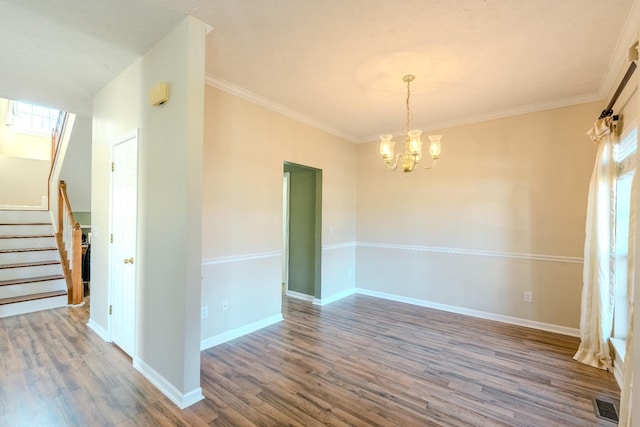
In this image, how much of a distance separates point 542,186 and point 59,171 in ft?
24.5

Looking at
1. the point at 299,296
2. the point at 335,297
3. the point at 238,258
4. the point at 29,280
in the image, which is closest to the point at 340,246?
the point at 335,297

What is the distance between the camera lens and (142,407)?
199 centimetres

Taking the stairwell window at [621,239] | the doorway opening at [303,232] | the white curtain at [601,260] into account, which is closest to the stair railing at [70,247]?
the doorway opening at [303,232]

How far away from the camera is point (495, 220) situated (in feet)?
12.6

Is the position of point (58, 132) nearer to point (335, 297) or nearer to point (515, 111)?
point (335, 297)

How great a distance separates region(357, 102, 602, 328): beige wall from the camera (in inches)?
132

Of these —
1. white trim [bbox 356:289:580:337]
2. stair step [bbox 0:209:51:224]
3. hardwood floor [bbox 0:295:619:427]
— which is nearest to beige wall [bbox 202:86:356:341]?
hardwood floor [bbox 0:295:619:427]

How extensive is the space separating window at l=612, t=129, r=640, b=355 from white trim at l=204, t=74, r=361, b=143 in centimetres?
338

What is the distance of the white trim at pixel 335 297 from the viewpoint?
4.45 metres

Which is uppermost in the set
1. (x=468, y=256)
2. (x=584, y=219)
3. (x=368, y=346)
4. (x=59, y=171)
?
(x=59, y=171)

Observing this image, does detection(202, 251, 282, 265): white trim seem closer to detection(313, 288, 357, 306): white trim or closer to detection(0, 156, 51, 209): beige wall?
detection(313, 288, 357, 306): white trim

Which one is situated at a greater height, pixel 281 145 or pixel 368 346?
pixel 281 145

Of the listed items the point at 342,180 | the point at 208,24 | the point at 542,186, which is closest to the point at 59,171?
the point at 208,24

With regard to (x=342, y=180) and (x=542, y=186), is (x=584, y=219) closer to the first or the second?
(x=542, y=186)
